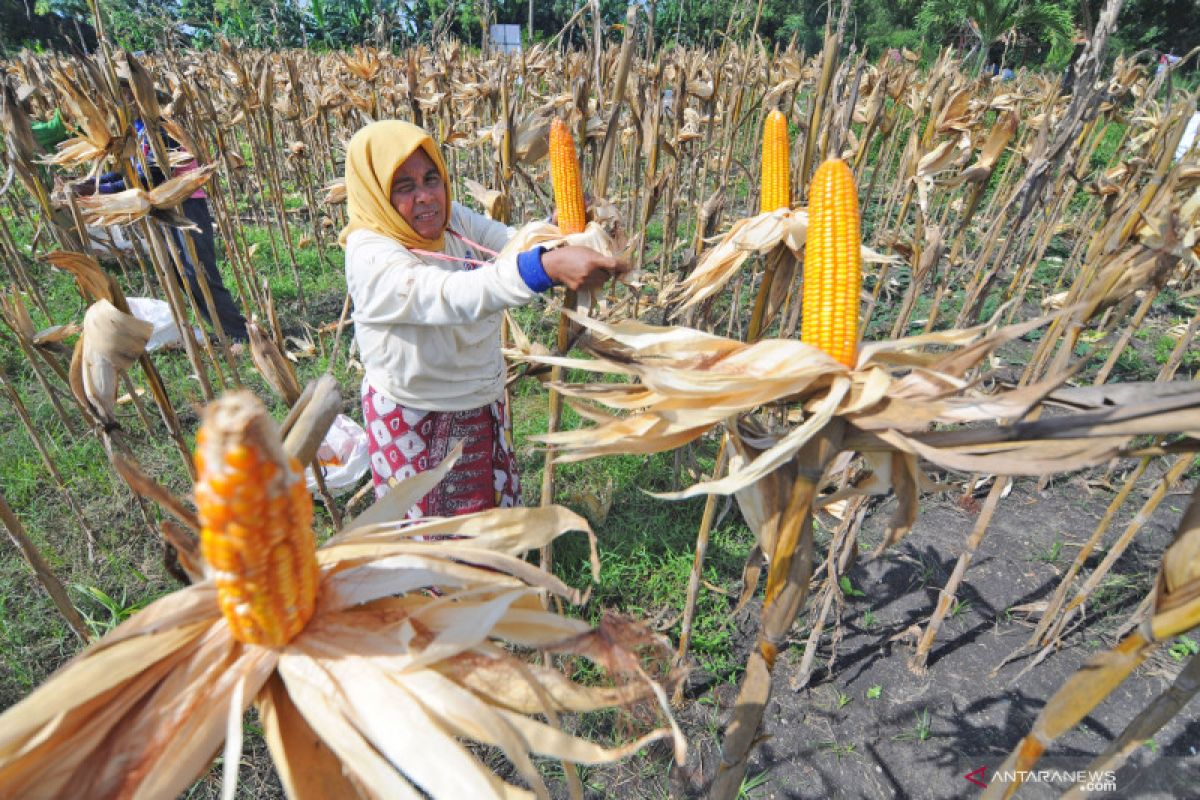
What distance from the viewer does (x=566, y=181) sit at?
173cm

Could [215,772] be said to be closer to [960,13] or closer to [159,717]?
[159,717]

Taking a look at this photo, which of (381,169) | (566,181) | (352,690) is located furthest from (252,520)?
(381,169)

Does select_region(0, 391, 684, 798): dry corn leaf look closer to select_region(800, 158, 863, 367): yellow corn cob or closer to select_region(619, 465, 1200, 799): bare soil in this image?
select_region(800, 158, 863, 367): yellow corn cob

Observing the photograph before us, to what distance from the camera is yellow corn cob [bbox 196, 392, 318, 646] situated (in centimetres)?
66

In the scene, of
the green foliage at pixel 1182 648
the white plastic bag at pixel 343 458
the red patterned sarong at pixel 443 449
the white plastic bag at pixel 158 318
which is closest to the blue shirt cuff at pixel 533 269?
the red patterned sarong at pixel 443 449

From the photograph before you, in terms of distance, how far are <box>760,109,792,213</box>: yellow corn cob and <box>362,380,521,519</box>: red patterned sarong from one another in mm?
1399

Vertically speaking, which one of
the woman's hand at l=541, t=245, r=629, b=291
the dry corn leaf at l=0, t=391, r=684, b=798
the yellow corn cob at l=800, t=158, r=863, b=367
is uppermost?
the yellow corn cob at l=800, t=158, r=863, b=367

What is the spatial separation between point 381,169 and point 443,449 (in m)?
1.10

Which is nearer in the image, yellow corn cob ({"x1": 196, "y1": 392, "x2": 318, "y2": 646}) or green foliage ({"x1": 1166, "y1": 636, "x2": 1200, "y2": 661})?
yellow corn cob ({"x1": 196, "y1": 392, "x2": 318, "y2": 646})

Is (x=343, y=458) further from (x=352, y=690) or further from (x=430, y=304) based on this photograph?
(x=352, y=690)

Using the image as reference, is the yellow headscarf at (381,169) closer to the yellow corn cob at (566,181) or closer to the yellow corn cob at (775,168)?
the yellow corn cob at (566,181)

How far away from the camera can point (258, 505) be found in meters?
0.69

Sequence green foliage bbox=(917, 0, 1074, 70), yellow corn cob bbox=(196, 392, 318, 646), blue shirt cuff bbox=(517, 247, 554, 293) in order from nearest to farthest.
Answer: yellow corn cob bbox=(196, 392, 318, 646)
blue shirt cuff bbox=(517, 247, 554, 293)
green foliage bbox=(917, 0, 1074, 70)
